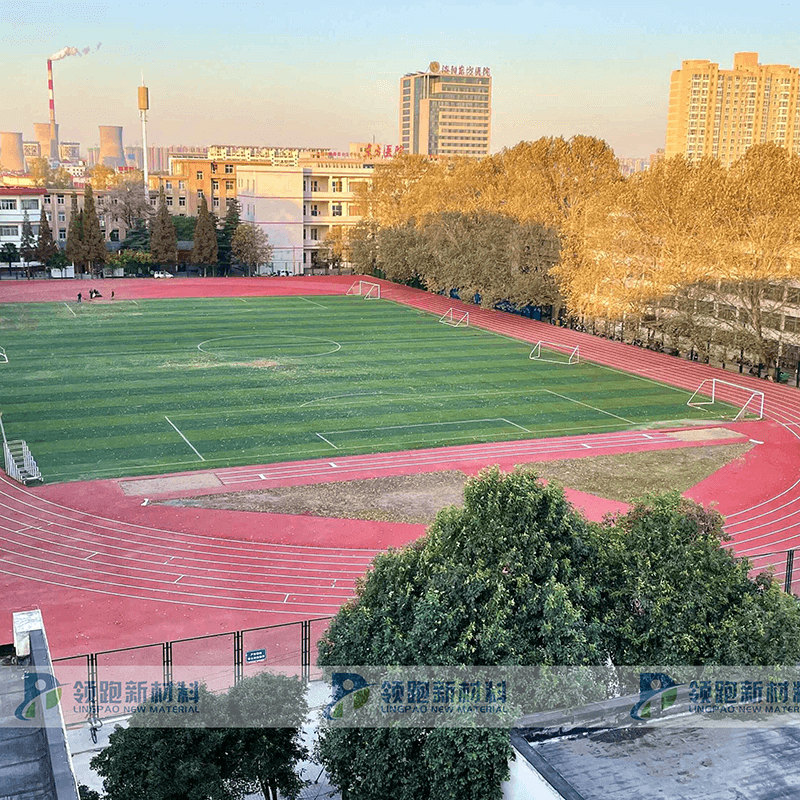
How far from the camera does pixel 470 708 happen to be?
11.1m

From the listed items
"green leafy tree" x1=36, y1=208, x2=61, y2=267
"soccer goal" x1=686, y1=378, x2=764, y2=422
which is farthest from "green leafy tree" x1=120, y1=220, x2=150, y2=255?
"soccer goal" x1=686, y1=378, x2=764, y2=422

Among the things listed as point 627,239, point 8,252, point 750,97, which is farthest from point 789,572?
point 750,97

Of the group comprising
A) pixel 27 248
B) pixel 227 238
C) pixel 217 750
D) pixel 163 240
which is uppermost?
pixel 227 238

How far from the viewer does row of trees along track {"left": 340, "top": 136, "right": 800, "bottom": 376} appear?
137 ft

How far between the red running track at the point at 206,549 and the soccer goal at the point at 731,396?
4376 millimetres

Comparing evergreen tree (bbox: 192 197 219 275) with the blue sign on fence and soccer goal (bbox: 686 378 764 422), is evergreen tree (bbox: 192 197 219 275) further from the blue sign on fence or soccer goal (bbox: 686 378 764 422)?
the blue sign on fence

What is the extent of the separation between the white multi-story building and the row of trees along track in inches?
939

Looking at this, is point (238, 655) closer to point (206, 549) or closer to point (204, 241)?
point (206, 549)

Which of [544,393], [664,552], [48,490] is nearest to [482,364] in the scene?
[544,393]

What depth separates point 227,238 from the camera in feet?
302

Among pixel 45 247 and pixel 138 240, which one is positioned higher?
pixel 138 240

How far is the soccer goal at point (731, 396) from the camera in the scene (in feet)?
123

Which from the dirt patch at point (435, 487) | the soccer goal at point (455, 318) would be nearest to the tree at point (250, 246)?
the soccer goal at point (455, 318)

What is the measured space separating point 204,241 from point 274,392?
50.7m
